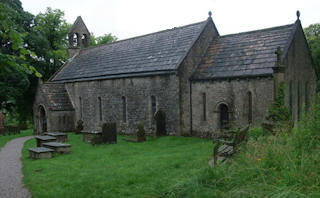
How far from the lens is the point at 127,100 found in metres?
22.0

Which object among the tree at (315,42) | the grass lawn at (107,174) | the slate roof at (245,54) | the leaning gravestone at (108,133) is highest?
the tree at (315,42)

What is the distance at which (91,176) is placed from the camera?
9.37 meters

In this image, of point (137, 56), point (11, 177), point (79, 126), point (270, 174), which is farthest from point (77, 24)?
point (270, 174)

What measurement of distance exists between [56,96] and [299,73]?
20176 mm

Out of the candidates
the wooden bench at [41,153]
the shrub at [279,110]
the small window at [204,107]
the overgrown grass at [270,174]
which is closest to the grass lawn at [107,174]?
the wooden bench at [41,153]

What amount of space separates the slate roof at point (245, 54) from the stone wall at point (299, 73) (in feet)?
2.69

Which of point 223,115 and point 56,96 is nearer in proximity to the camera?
point 223,115

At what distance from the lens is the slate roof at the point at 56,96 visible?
26189 millimetres

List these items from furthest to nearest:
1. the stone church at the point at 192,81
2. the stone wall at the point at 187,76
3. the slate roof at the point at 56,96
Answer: the slate roof at the point at 56,96 < the stone wall at the point at 187,76 < the stone church at the point at 192,81

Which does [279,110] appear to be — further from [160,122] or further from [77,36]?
[77,36]

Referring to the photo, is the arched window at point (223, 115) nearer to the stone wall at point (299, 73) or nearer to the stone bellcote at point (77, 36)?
the stone wall at point (299, 73)

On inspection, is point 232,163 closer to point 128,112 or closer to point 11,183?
point 11,183

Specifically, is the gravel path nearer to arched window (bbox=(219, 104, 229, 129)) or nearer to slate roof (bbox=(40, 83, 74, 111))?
slate roof (bbox=(40, 83, 74, 111))

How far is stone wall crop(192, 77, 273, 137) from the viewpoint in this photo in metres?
15.6
